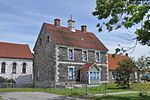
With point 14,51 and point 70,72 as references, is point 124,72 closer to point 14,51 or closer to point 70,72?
point 70,72

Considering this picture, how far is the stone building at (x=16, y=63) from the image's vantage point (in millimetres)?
46062

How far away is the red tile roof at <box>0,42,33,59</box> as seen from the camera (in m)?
47.0

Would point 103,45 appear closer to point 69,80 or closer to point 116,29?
point 69,80

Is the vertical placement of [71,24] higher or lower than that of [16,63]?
higher

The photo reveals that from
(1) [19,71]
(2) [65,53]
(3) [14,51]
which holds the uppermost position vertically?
(3) [14,51]

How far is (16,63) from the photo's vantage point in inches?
1871

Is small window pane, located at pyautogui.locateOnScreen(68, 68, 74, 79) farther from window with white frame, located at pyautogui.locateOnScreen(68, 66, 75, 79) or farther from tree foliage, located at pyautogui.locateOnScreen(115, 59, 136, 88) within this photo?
tree foliage, located at pyautogui.locateOnScreen(115, 59, 136, 88)

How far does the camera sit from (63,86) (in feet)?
121

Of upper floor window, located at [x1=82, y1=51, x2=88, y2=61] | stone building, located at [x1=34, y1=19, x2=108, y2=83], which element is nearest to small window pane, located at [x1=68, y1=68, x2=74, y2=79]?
stone building, located at [x1=34, y1=19, x2=108, y2=83]

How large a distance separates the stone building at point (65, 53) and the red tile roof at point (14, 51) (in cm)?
333

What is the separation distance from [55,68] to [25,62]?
1152 centimetres

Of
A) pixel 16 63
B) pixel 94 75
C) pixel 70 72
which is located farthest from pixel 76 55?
pixel 16 63

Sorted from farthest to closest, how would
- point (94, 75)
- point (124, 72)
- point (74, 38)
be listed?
point (74, 38) < point (94, 75) < point (124, 72)

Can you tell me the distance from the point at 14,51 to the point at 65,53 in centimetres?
1323
